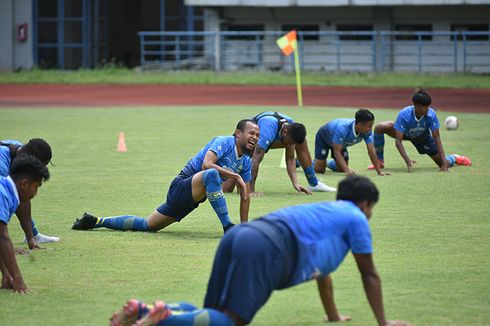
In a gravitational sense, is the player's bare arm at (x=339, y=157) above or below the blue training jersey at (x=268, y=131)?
below

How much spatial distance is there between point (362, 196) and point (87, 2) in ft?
146

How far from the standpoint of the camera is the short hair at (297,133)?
49.3 ft

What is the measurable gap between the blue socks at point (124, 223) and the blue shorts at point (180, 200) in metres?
0.35

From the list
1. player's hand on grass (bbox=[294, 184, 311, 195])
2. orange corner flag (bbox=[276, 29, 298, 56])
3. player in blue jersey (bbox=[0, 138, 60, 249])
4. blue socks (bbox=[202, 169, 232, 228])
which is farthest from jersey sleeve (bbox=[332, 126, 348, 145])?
orange corner flag (bbox=[276, 29, 298, 56])

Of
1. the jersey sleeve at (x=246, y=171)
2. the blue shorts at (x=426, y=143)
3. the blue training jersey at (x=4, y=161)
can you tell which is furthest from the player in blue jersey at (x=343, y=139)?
the blue training jersey at (x=4, y=161)

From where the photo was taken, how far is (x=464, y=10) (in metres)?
44.7

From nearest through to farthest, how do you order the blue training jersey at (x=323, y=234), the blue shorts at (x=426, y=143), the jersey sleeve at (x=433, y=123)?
the blue training jersey at (x=323, y=234) < the jersey sleeve at (x=433, y=123) < the blue shorts at (x=426, y=143)

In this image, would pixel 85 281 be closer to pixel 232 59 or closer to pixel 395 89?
pixel 395 89

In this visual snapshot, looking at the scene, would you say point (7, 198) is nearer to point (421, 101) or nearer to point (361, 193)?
point (361, 193)

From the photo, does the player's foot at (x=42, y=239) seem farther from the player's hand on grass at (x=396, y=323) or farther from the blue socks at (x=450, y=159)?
the blue socks at (x=450, y=159)

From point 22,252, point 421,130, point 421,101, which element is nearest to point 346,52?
point 421,130

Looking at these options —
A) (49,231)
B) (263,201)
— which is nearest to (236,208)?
(263,201)

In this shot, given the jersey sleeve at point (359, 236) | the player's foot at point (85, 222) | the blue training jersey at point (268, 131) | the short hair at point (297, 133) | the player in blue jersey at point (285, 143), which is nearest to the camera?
A: the jersey sleeve at point (359, 236)

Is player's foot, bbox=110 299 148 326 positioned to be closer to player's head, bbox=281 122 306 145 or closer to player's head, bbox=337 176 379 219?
player's head, bbox=337 176 379 219
